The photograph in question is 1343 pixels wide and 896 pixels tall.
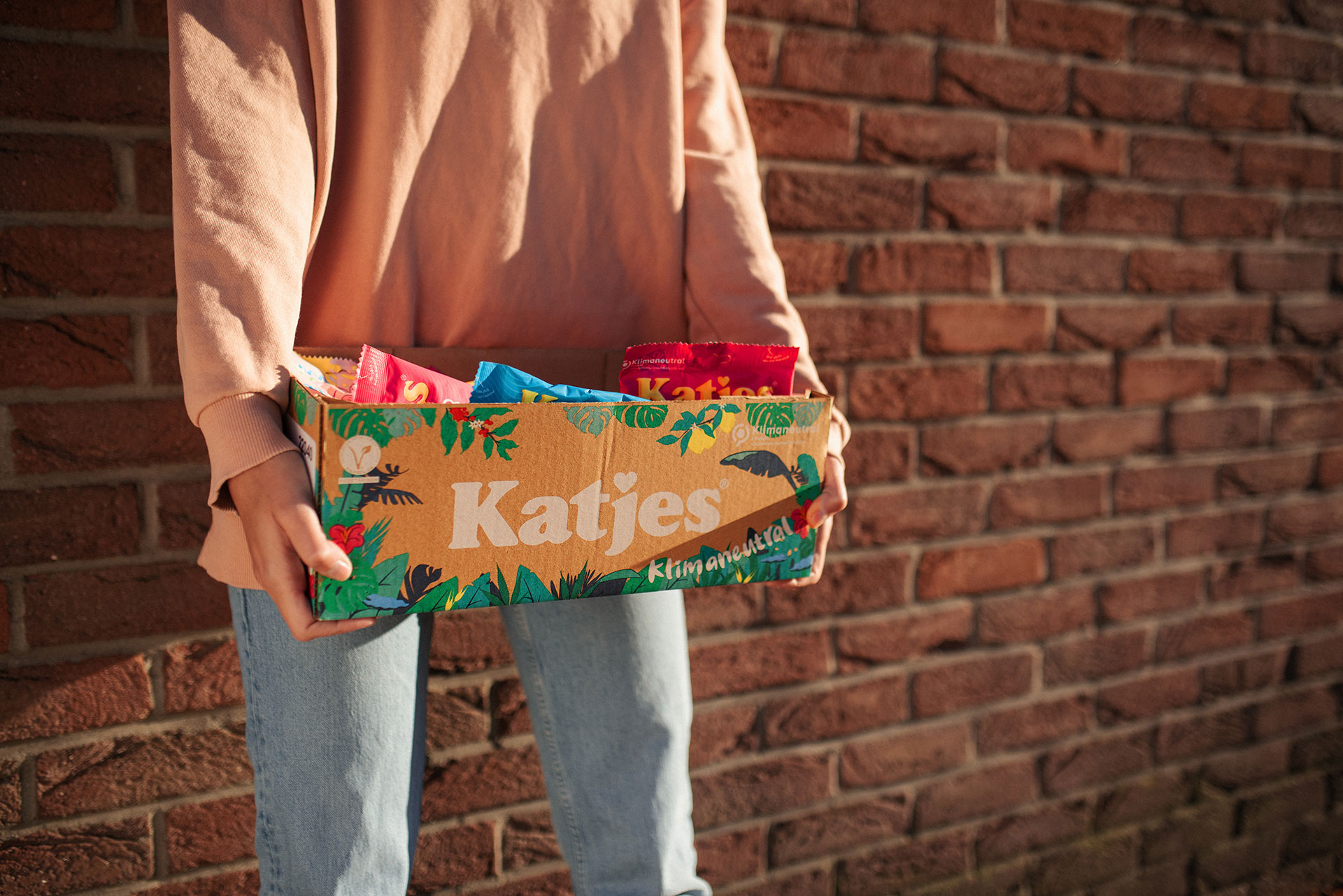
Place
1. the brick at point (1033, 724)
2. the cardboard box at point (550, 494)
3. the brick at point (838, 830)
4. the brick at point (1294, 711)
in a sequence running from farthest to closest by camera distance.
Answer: the brick at point (1294, 711) → the brick at point (1033, 724) → the brick at point (838, 830) → the cardboard box at point (550, 494)

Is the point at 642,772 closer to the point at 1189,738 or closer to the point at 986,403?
the point at 986,403

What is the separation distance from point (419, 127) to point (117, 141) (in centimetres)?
39

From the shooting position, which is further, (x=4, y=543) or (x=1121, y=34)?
(x=1121, y=34)

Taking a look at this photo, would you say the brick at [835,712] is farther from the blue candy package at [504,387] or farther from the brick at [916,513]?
the blue candy package at [504,387]

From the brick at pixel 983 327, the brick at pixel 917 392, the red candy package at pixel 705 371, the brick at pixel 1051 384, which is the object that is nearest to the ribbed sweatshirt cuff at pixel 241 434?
the red candy package at pixel 705 371

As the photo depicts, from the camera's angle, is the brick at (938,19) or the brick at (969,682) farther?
the brick at (969,682)

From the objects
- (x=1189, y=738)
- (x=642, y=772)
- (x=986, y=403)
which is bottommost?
(x=1189, y=738)

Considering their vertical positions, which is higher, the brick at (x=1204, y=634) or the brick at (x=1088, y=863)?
the brick at (x=1204, y=634)

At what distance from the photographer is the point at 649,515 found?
1.90 ft

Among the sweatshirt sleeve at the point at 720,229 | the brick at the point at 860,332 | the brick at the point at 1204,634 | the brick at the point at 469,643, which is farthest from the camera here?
the brick at the point at 1204,634

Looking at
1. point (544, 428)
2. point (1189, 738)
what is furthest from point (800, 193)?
point (1189, 738)

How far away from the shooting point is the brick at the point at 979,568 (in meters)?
1.25

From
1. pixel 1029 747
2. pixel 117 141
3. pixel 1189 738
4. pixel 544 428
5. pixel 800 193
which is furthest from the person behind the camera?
pixel 1189 738

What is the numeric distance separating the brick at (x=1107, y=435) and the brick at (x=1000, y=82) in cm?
45
